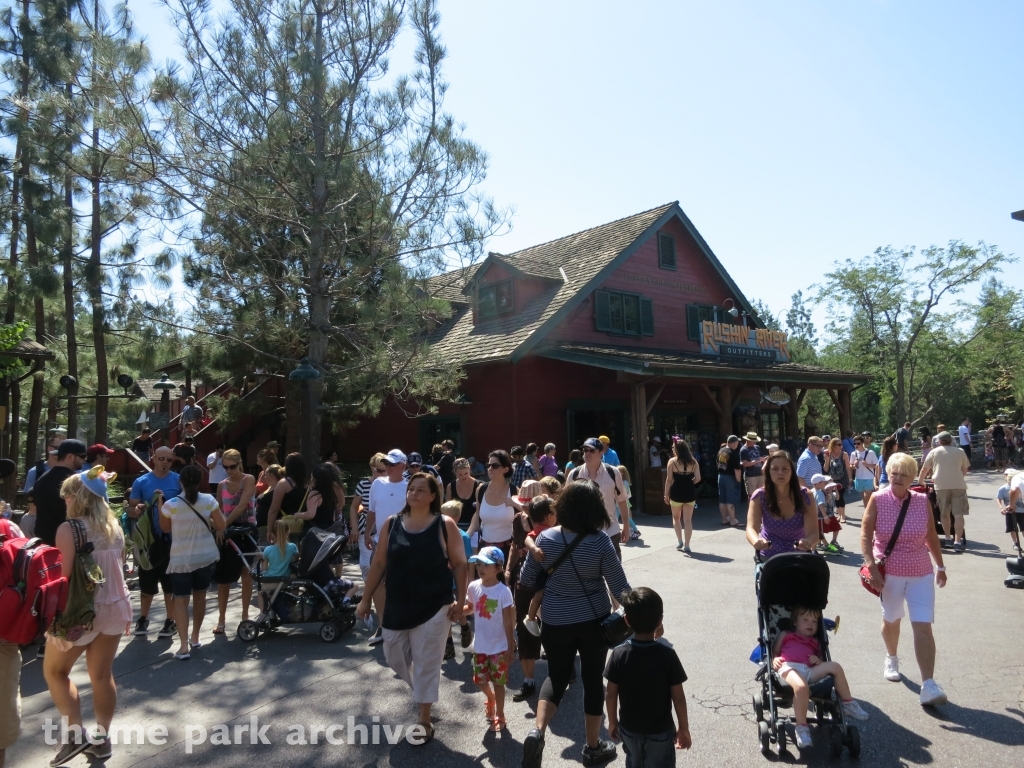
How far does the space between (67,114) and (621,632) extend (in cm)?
1020

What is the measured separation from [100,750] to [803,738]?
13.3ft

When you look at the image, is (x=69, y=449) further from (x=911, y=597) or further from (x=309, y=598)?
(x=911, y=597)

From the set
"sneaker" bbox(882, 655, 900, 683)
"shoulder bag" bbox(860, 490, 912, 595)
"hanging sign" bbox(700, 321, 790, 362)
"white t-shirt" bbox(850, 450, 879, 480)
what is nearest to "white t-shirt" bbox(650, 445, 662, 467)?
"white t-shirt" bbox(850, 450, 879, 480)

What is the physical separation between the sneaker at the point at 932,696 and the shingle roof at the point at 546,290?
11.9 metres

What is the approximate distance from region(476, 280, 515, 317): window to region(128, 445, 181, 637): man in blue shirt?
12746 millimetres

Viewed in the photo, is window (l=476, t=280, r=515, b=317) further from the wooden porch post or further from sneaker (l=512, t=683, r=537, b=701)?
sneaker (l=512, t=683, r=537, b=701)

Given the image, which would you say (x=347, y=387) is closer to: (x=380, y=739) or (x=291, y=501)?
(x=291, y=501)

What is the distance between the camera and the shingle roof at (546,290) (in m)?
17.2

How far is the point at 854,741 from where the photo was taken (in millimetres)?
3998

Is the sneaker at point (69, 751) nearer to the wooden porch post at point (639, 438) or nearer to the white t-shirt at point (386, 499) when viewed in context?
the white t-shirt at point (386, 499)

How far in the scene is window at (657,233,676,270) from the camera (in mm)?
21406

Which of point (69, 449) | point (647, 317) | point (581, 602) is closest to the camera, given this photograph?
point (581, 602)

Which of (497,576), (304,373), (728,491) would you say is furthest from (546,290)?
(497,576)

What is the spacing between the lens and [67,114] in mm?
9984
